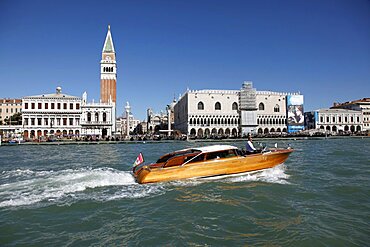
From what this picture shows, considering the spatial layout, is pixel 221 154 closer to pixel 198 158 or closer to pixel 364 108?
pixel 198 158

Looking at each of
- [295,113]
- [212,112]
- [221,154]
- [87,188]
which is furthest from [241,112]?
[87,188]

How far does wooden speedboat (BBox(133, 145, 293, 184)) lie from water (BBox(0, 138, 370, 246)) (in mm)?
373

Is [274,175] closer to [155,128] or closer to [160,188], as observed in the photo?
[160,188]

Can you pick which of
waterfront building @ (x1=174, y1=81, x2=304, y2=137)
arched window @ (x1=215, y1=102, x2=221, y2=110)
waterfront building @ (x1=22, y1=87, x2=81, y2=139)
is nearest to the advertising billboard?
waterfront building @ (x1=174, y1=81, x2=304, y2=137)

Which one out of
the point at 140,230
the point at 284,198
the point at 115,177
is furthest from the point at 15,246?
the point at 284,198

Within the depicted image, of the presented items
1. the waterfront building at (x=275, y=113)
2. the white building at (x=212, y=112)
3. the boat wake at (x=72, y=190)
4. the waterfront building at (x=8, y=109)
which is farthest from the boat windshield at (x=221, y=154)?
the waterfront building at (x=8, y=109)

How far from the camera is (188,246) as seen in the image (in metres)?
4.94

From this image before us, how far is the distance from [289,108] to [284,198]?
68181 millimetres

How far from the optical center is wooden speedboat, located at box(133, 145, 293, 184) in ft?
32.2

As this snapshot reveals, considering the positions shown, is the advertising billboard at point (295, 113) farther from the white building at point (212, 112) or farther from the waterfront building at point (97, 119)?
the waterfront building at point (97, 119)

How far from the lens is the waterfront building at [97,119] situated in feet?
193

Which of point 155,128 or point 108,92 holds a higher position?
point 108,92

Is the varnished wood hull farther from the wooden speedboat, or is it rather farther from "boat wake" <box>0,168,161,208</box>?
"boat wake" <box>0,168,161,208</box>

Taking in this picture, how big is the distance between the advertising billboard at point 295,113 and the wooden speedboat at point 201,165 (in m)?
63.9
